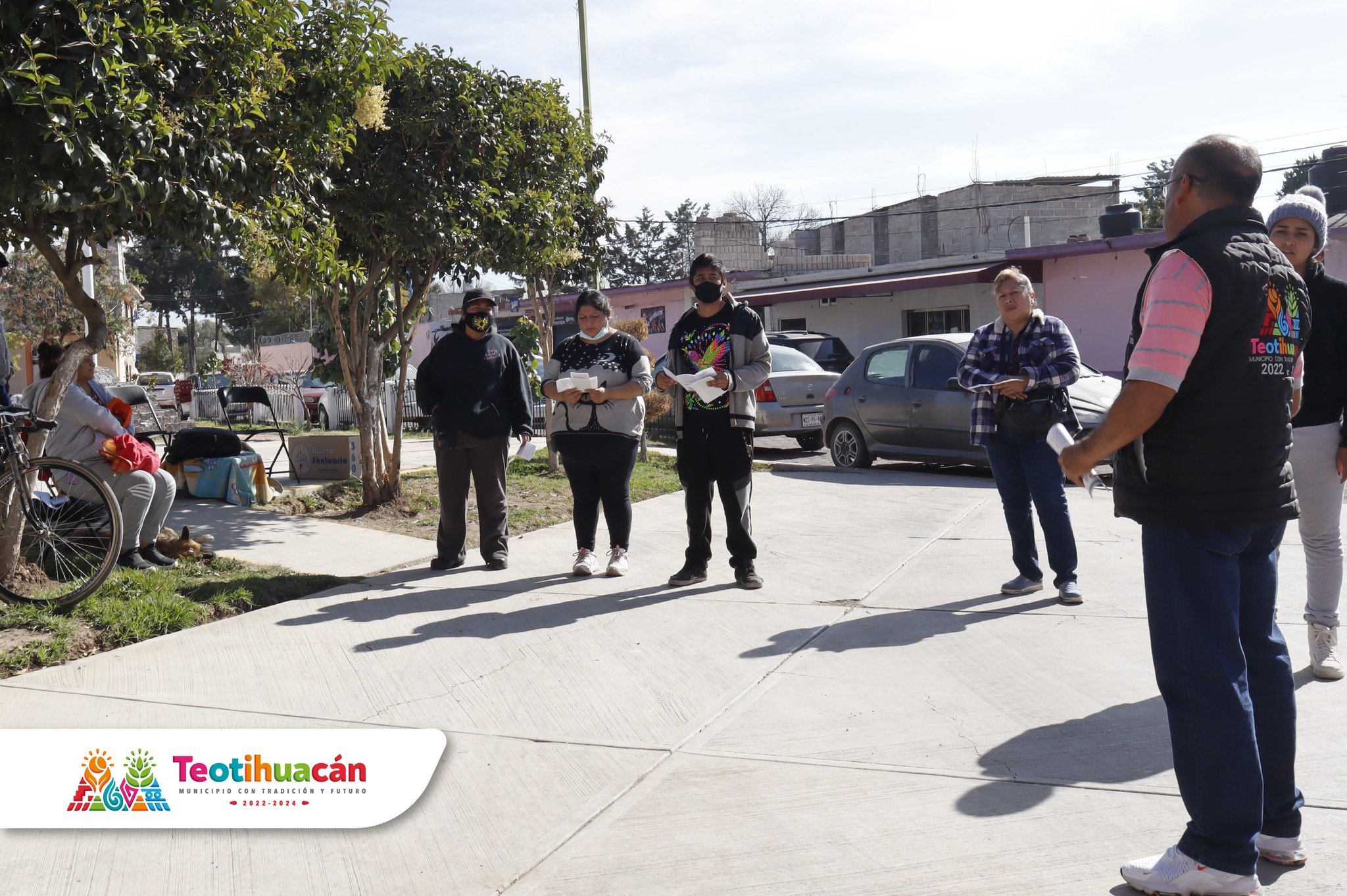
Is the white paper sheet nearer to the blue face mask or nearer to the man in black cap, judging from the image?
the blue face mask

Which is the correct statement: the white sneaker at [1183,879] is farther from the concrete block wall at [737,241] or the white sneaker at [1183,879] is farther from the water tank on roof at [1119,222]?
the concrete block wall at [737,241]

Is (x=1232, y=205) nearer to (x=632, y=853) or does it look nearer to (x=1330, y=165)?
(x=632, y=853)

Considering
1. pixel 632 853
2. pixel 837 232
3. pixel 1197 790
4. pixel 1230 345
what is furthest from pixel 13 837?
pixel 837 232

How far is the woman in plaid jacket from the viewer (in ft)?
19.9

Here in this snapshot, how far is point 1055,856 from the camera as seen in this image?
306 centimetres

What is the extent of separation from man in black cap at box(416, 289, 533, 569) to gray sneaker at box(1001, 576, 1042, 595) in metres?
3.07

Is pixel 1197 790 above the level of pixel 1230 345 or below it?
below

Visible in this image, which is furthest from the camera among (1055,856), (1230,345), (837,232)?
(837,232)

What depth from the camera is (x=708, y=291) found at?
21.0 feet

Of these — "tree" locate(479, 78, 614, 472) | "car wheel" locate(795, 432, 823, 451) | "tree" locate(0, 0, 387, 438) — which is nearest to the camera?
"tree" locate(0, 0, 387, 438)

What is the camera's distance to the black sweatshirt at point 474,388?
277 inches

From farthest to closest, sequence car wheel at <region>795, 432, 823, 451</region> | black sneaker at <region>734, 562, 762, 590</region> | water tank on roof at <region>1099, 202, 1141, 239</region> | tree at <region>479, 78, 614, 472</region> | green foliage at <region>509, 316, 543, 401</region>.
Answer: water tank on roof at <region>1099, 202, 1141, 239</region>, car wheel at <region>795, 432, 823, 451</region>, green foliage at <region>509, 316, 543, 401</region>, tree at <region>479, 78, 614, 472</region>, black sneaker at <region>734, 562, 762, 590</region>

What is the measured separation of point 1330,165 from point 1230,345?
2310cm

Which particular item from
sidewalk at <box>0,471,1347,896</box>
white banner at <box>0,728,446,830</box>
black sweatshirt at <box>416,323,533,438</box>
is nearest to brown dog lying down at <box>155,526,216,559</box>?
sidewalk at <box>0,471,1347,896</box>
